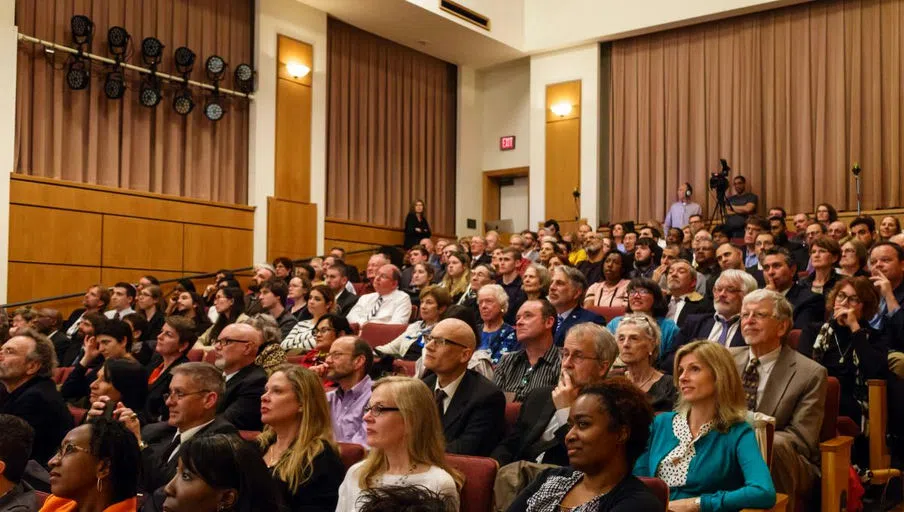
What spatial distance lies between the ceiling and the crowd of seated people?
14.4 feet

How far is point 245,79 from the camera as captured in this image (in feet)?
29.0

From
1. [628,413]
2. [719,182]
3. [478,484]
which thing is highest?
[719,182]

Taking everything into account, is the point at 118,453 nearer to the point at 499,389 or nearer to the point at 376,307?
the point at 499,389

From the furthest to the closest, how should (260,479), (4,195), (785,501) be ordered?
(4,195)
(785,501)
(260,479)

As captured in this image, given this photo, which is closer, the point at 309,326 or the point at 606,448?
the point at 606,448

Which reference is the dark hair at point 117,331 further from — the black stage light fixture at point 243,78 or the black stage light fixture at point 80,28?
the black stage light fixture at point 243,78

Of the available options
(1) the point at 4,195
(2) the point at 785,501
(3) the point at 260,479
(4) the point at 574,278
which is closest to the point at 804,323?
(4) the point at 574,278

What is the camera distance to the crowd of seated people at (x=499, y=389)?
7.52 feet

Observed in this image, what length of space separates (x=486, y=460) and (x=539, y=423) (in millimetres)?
466

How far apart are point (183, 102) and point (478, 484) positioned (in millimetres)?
6779

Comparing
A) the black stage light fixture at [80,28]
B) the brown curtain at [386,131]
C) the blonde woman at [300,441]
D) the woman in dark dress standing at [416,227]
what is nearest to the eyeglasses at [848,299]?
the blonde woman at [300,441]

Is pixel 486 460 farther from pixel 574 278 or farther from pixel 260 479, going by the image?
pixel 574 278

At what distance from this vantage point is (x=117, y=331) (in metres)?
4.39

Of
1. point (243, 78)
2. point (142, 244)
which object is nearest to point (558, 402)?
point (142, 244)
